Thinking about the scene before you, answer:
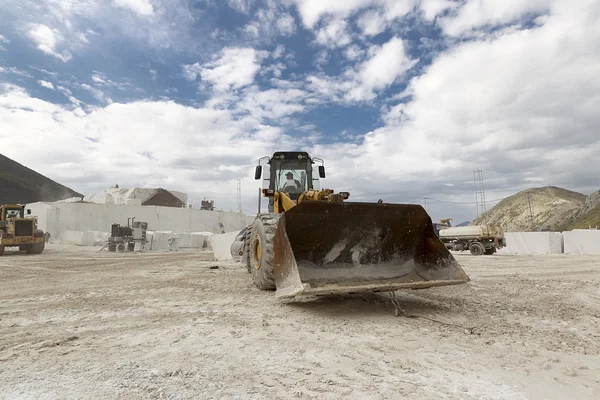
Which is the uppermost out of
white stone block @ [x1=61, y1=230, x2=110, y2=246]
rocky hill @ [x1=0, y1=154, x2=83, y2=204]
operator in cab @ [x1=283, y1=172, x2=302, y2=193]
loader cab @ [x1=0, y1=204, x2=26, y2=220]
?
rocky hill @ [x1=0, y1=154, x2=83, y2=204]

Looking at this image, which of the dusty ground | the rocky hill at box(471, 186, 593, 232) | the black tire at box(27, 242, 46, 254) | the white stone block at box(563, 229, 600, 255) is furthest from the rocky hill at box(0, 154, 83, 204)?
the rocky hill at box(471, 186, 593, 232)

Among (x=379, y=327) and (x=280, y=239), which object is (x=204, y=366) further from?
(x=280, y=239)

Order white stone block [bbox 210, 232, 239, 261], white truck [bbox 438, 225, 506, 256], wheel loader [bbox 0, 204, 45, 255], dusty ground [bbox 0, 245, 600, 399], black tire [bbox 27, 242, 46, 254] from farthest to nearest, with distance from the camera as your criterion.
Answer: white truck [bbox 438, 225, 506, 256] → black tire [bbox 27, 242, 46, 254] → wheel loader [bbox 0, 204, 45, 255] → white stone block [bbox 210, 232, 239, 261] → dusty ground [bbox 0, 245, 600, 399]

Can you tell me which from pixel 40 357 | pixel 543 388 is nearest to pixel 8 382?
pixel 40 357

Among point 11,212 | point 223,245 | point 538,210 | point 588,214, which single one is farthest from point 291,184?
point 538,210

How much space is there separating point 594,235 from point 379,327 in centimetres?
2208

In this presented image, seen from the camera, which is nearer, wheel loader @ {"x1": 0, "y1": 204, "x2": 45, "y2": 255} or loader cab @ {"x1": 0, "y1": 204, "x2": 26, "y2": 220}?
wheel loader @ {"x1": 0, "y1": 204, "x2": 45, "y2": 255}

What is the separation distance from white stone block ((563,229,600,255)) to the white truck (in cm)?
324

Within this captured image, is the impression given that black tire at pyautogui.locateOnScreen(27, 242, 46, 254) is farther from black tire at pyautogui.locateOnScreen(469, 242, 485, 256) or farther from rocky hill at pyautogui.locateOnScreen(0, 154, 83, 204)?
rocky hill at pyautogui.locateOnScreen(0, 154, 83, 204)

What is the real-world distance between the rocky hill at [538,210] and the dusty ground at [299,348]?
59.2 metres

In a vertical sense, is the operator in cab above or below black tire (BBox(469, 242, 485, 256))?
above

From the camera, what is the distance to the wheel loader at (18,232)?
1938 centimetres

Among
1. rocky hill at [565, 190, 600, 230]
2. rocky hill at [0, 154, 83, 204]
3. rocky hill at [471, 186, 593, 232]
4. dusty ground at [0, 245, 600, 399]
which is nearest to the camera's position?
dusty ground at [0, 245, 600, 399]

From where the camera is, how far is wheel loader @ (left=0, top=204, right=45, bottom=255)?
19.4 meters
